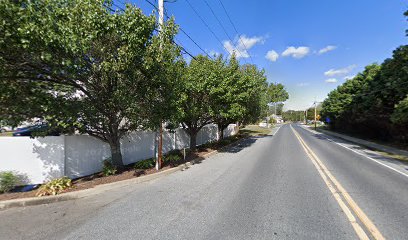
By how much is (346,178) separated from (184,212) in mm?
6140

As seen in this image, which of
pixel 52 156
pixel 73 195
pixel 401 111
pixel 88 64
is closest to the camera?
pixel 73 195

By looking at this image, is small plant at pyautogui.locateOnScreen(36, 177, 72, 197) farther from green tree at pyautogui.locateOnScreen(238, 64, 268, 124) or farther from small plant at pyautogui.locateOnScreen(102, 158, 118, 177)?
green tree at pyautogui.locateOnScreen(238, 64, 268, 124)

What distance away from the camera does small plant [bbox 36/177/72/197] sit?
614cm

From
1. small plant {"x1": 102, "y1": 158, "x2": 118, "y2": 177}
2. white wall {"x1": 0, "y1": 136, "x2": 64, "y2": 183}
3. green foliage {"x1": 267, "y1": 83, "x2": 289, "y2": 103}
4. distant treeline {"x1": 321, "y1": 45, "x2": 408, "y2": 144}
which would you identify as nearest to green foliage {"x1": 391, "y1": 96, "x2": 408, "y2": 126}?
distant treeline {"x1": 321, "y1": 45, "x2": 408, "y2": 144}

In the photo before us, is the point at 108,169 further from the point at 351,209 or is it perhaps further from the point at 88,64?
the point at 351,209

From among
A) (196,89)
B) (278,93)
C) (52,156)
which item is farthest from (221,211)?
(278,93)

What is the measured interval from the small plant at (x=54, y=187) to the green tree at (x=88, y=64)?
63.6 inches

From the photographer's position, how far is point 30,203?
575cm

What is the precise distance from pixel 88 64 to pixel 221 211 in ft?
17.8

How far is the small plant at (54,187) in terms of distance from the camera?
6141mm

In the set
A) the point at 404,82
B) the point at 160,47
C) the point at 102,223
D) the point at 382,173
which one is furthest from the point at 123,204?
the point at 404,82

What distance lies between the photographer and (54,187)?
6.38 meters

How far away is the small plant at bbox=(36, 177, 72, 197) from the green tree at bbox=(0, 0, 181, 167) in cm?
162

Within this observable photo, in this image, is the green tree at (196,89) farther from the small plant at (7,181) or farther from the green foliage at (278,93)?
the green foliage at (278,93)
